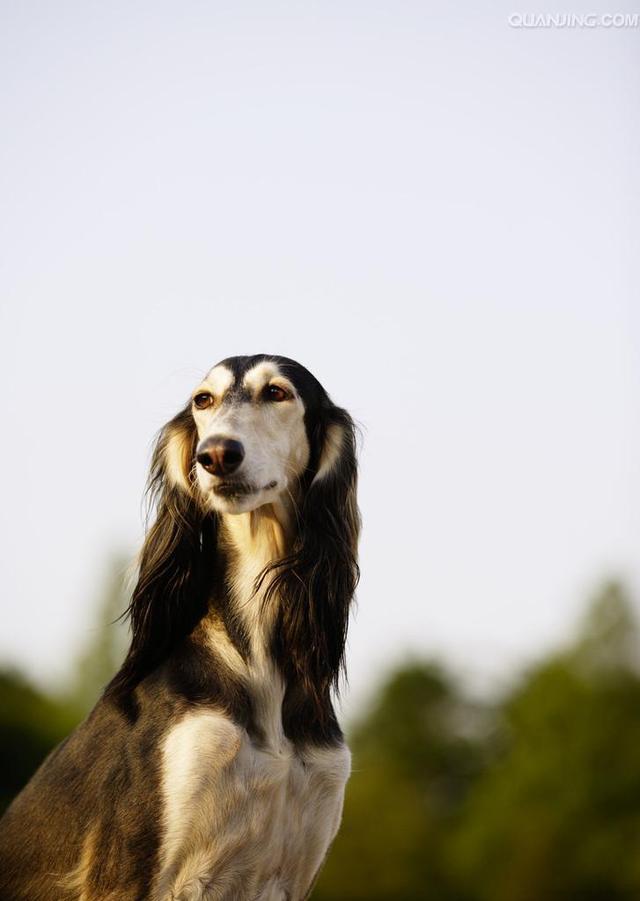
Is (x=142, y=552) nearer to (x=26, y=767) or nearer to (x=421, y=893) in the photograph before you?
(x=26, y=767)

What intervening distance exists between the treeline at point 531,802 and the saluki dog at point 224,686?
111 ft

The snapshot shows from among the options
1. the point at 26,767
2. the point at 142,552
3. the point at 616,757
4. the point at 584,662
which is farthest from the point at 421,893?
the point at 142,552

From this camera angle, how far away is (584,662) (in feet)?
174

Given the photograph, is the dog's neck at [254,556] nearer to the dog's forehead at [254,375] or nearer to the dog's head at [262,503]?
the dog's head at [262,503]

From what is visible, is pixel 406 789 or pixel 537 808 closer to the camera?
pixel 537 808

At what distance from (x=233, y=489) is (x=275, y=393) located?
542mm

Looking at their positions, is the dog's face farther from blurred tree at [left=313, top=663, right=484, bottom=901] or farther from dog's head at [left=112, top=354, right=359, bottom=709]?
blurred tree at [left=313, top=663, right=484, bottom=901]

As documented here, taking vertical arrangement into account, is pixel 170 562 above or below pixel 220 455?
below

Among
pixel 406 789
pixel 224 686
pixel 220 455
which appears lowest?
pixel 406 789

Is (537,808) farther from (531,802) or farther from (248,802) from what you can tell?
(248,802)

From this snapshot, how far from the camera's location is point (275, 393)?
18.8 ft

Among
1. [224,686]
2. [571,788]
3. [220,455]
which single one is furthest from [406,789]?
[220,455]

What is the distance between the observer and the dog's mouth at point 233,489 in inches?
213

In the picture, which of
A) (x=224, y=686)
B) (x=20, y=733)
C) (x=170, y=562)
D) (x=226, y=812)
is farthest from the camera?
(x=20, y=733)
